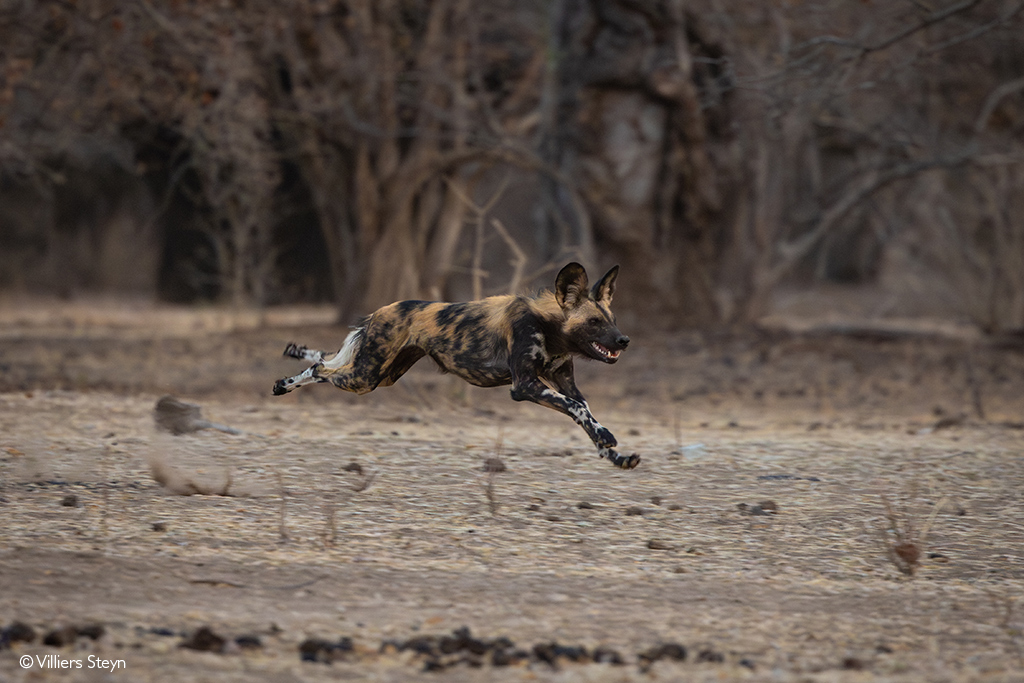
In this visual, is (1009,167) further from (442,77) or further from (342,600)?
(342,600)

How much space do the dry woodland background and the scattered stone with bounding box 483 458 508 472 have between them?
3cm

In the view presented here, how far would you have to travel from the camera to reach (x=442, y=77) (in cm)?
1702

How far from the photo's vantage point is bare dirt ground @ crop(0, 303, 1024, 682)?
4.25 meters

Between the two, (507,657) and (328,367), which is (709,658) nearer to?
(507,657)

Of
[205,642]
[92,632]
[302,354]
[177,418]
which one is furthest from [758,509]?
[177,418]

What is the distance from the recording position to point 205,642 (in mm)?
4113

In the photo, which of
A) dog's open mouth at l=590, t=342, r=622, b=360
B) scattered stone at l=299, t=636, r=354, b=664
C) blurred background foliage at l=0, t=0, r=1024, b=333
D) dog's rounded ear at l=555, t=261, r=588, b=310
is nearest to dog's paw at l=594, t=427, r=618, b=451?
dog's open mouth at l=590, t=342, r=622, b=360

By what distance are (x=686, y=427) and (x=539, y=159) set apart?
6.86 m

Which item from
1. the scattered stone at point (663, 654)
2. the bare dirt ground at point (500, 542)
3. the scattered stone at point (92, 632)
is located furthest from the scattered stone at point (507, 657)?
the scattered stone at point (92, 632)

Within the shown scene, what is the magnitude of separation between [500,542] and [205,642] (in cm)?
187

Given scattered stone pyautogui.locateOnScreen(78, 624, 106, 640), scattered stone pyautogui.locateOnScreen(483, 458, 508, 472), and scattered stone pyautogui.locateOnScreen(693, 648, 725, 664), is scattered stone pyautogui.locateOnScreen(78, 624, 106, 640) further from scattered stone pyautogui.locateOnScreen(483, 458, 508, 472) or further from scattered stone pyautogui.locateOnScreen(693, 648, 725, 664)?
scattered stone pyautogui.locateOnScreen(483, 458, 508, 472)

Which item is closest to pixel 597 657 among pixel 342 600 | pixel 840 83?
pixel 342 600

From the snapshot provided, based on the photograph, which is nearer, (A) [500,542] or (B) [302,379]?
(A) [500,542]

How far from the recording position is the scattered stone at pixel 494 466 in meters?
7.27
